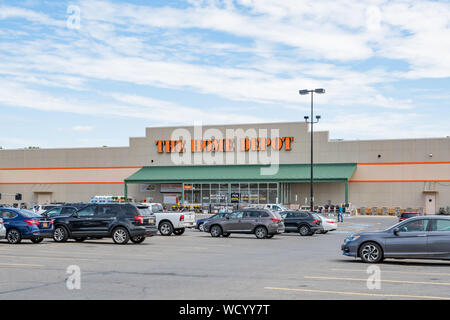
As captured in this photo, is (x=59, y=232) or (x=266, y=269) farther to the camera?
(x=59, y=232)

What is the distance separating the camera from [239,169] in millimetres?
67250

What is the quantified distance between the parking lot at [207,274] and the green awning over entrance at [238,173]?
39.5m

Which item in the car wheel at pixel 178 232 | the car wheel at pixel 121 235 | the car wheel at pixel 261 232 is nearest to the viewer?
the car wheel at pixel 121 235

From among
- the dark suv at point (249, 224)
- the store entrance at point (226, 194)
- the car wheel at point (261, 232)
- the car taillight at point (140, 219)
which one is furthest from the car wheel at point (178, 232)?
the store entrance at point (226, 194)

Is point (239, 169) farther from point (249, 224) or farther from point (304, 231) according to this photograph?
point (249, 224)

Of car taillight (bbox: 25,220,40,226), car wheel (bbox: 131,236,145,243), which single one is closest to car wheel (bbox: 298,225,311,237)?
car wheel (bbox: 131,236,145,243)

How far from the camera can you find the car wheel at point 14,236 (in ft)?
81.0

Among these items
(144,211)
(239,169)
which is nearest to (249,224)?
(144,211)

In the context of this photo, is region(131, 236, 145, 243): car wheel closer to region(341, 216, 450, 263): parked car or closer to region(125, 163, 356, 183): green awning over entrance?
region(341, 216, 450, 263): parked car

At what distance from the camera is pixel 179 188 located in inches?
2731

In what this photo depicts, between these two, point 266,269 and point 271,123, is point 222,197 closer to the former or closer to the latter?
point 271,123

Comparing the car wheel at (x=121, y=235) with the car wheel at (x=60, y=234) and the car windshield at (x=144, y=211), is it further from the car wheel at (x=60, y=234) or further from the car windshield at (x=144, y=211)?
the car wheel at (x=60, y=234)

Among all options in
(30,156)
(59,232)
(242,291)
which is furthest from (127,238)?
(30,156)
